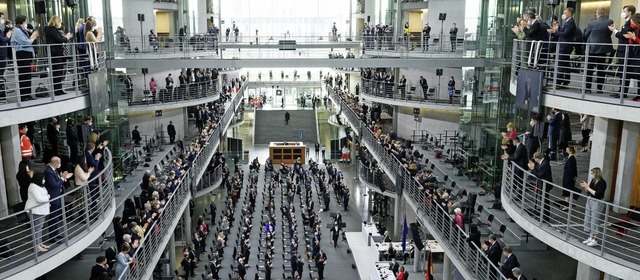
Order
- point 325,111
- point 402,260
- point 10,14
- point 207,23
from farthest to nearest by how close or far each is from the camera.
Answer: point 325,111, point 207,23, point 402,260, point 10,14

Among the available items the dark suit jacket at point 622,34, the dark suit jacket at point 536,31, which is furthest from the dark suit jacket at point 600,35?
the dark suit jacket at point 536,31

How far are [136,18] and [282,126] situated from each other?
19605 mm

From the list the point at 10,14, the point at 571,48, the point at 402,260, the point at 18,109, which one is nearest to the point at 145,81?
the point at 10,14

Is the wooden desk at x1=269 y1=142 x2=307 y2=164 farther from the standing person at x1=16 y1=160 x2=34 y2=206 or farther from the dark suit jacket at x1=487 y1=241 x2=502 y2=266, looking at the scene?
the standing person at x1=16 y1=160 x2=34 y2=206

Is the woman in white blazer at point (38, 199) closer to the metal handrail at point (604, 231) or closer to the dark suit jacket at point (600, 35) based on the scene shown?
the metal handrail at point (604, 231)

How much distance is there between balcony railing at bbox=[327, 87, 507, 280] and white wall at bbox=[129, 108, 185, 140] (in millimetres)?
7803

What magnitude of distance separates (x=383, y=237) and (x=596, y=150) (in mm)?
10375

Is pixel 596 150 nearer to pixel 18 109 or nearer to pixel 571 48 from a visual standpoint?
pixel 571 48

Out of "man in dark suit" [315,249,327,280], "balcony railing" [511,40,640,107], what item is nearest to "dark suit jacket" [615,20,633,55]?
"balcony railing" [511,40,640,107]

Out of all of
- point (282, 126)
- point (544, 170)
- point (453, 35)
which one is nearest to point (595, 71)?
point (544, 170)

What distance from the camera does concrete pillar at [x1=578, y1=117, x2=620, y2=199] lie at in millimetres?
7738

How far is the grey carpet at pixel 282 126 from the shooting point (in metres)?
38.3

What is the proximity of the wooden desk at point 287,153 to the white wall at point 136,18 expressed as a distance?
11.3 m

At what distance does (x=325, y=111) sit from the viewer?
4450 cm
